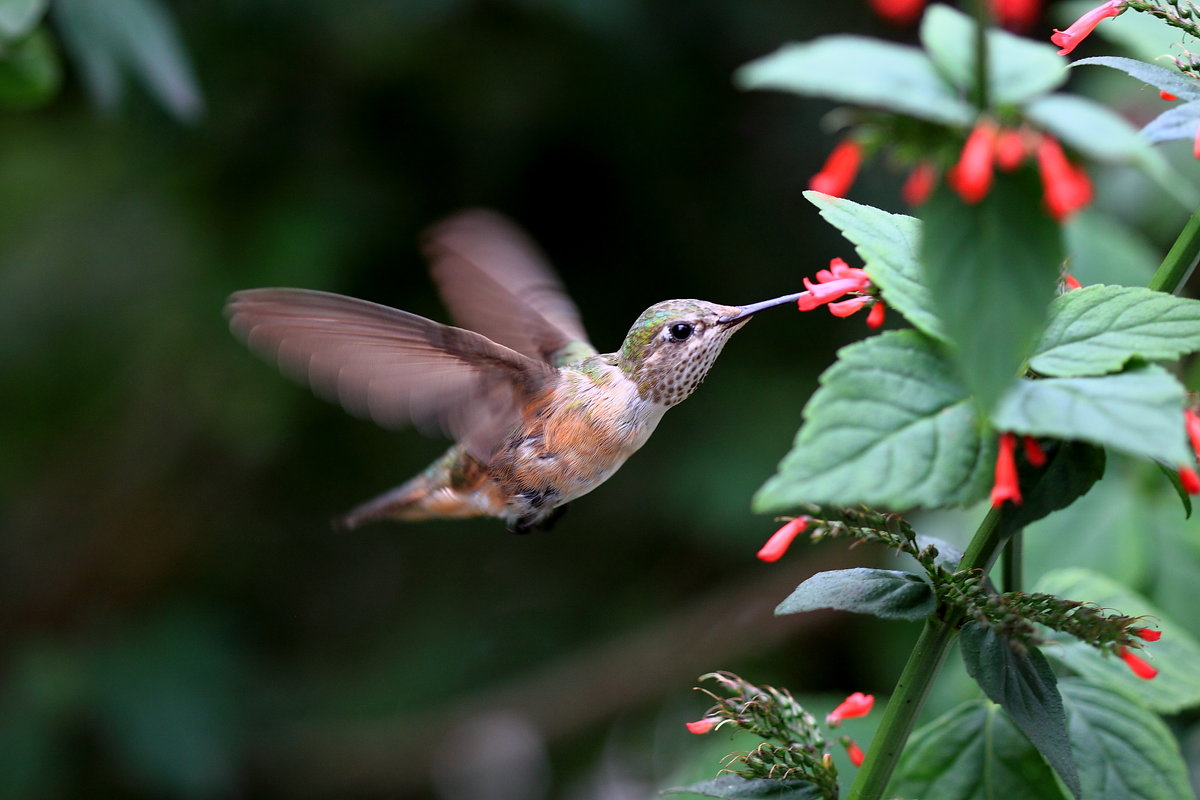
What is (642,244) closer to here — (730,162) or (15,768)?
(730,162)

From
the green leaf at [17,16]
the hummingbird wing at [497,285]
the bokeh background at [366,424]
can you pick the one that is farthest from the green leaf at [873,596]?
the bokeh background at [366,424]

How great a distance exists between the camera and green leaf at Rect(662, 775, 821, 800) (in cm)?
107

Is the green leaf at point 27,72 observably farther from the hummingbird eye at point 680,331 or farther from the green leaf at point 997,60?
the green leaf at point 997,60

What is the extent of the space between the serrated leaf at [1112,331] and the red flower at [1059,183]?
0.61 feet

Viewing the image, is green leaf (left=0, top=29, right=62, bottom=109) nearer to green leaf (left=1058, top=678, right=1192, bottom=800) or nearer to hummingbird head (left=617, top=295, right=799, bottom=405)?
hummingbird head (left=617, top=295, right=799, bottom=405)

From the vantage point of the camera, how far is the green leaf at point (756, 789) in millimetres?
1071

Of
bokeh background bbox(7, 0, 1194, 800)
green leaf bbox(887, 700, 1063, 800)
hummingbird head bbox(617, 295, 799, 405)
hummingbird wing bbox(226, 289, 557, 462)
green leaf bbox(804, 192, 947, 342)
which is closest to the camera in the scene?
green leaf bbox(804, 192, 947, 342)

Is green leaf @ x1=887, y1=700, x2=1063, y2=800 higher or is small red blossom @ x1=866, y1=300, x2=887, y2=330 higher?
small red blossom @ x1=866, y1=300, x2=887, y2=330

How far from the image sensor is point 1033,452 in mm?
879

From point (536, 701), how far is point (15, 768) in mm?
1462

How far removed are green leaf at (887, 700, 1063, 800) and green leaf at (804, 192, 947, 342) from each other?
0.52 m

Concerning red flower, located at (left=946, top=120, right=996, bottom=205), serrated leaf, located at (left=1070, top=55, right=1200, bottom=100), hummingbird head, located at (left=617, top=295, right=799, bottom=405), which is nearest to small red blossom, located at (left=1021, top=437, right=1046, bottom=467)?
red flower, located at (left=946, top=120, right=996, bottom=205)

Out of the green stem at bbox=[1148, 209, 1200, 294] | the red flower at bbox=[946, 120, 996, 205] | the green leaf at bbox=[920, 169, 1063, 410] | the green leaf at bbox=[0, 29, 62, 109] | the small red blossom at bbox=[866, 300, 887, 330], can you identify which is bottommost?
the small red blossom at bbox=[866, 300, 887, 330]

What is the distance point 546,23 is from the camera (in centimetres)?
303
